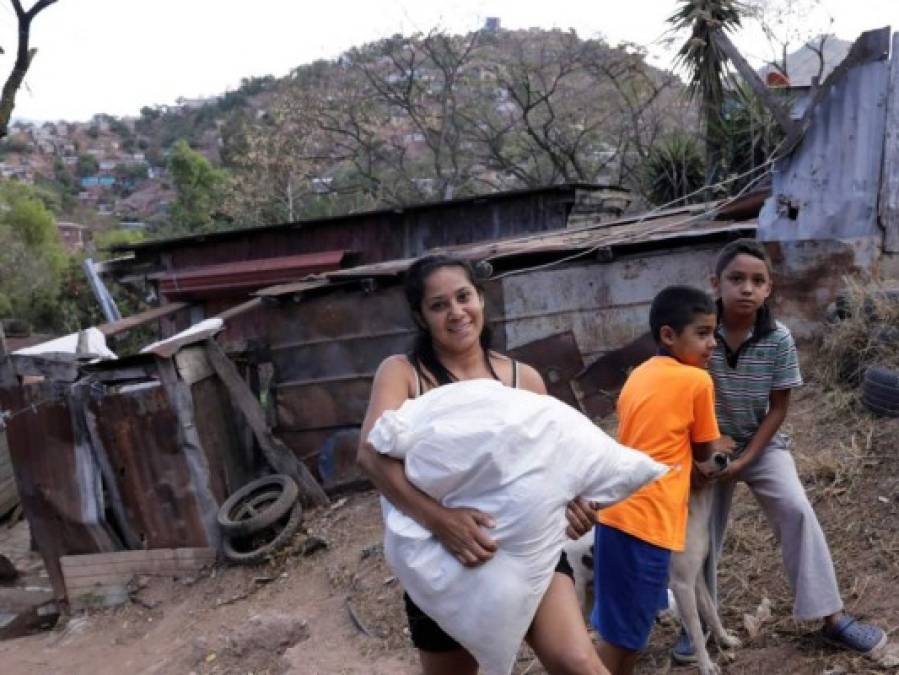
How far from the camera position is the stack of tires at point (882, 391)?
4.82m

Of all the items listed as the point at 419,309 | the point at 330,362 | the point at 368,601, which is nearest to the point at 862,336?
the point at 368,601

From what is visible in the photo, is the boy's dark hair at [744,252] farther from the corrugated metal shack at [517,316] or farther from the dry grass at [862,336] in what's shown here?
the corrugated metal shack at [517,316]

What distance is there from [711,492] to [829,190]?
4759 millimetres

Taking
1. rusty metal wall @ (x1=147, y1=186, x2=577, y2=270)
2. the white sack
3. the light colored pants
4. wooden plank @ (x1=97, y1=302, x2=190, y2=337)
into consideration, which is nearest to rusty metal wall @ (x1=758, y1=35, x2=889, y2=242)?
the light colored pants

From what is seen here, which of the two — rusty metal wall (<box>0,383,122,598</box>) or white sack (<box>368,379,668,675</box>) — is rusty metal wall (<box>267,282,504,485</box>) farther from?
white sack (<box>368,379,668,675</box>)

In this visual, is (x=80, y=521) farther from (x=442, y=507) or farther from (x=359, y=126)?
(x=359, y=126)

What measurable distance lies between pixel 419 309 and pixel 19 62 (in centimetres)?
651

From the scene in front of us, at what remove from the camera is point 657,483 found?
2.66 m

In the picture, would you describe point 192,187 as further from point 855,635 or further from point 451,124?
point 855,635

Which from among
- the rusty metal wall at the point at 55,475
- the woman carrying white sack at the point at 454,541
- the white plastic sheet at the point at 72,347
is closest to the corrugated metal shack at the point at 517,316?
the white plastic sheet at the point at 72,347

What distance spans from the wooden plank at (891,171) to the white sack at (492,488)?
5579mm

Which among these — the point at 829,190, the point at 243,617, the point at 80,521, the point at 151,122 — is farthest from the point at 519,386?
the point at 151,122

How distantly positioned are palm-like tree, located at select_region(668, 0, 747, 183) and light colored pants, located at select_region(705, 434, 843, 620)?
10371mm

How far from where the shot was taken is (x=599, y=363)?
8188mm
